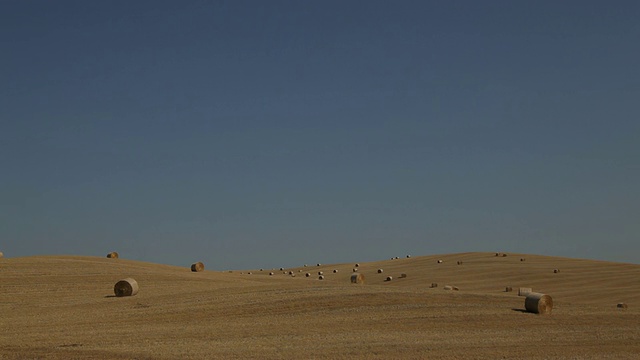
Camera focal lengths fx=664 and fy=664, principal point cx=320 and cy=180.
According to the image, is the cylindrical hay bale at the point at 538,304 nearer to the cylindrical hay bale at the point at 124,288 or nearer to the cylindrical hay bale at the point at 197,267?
the cylindrical hay bale at the point at 124,288

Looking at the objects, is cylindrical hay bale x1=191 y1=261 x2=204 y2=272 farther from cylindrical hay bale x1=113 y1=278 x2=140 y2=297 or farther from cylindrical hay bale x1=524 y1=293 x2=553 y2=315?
cylindrical hay bale x1=524 y1=293 x2=553 y2=315

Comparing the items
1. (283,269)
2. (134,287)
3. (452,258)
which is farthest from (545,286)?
(283,269)

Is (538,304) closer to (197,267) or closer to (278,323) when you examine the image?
(278,323)

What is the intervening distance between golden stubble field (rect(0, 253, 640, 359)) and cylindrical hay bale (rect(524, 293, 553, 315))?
499 mm

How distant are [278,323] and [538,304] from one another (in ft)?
34.0

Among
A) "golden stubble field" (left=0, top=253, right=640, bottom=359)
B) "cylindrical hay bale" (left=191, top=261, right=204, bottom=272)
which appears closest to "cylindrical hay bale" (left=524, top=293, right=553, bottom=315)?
"golden stubble field" (left=0, top=253, right=640, bottom=359)

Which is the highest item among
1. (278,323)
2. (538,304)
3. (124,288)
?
(124,288)

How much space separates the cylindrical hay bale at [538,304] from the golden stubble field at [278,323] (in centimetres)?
50

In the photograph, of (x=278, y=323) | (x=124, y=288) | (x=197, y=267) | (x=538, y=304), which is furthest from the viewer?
(x=197, y=267)

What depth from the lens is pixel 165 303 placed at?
29.6 m

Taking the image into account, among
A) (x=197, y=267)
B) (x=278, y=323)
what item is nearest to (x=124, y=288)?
(x=278, y=323)

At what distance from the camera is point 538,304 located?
26.2 metres

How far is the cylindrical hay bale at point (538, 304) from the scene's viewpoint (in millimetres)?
26269

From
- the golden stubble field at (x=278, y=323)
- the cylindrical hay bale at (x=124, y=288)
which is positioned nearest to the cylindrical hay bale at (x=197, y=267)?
the golden stubble field at (x=278, y=323)
